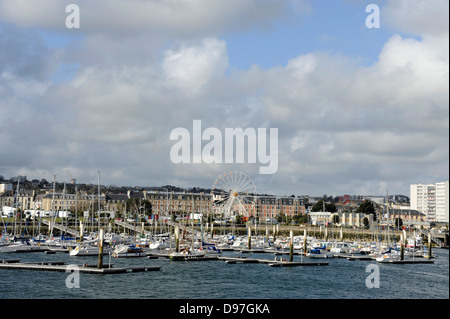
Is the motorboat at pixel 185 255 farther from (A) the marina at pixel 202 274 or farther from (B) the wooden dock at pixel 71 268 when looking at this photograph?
(B) the wooden dock at pixel 71 268

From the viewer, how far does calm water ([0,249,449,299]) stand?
41.6m

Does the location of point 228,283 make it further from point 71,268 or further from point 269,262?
point 269,262

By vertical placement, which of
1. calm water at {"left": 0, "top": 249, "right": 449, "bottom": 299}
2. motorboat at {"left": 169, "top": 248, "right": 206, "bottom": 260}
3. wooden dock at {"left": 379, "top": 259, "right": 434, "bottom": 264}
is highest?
motorboat at {"left": 169, "top": 248, "right": 206, "bottom": 260}

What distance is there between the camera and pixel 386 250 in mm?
87438

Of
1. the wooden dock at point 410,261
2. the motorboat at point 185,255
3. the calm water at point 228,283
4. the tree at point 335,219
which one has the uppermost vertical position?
the tree at point 335,219

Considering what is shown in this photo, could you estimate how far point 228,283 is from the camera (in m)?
49.2

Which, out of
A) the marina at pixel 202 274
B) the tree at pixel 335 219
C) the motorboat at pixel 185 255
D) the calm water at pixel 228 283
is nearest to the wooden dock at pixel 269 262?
the marina at pixel 202 274

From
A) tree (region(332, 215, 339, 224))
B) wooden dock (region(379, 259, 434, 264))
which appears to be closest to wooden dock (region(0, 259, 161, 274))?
wooden dock (region(379, 259, 434, 264))

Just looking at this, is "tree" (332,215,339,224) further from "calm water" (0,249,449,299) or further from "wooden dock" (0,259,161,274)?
"wooden dock" (0,259,161,274)

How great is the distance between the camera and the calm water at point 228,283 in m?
41.6

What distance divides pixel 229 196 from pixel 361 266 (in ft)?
167
